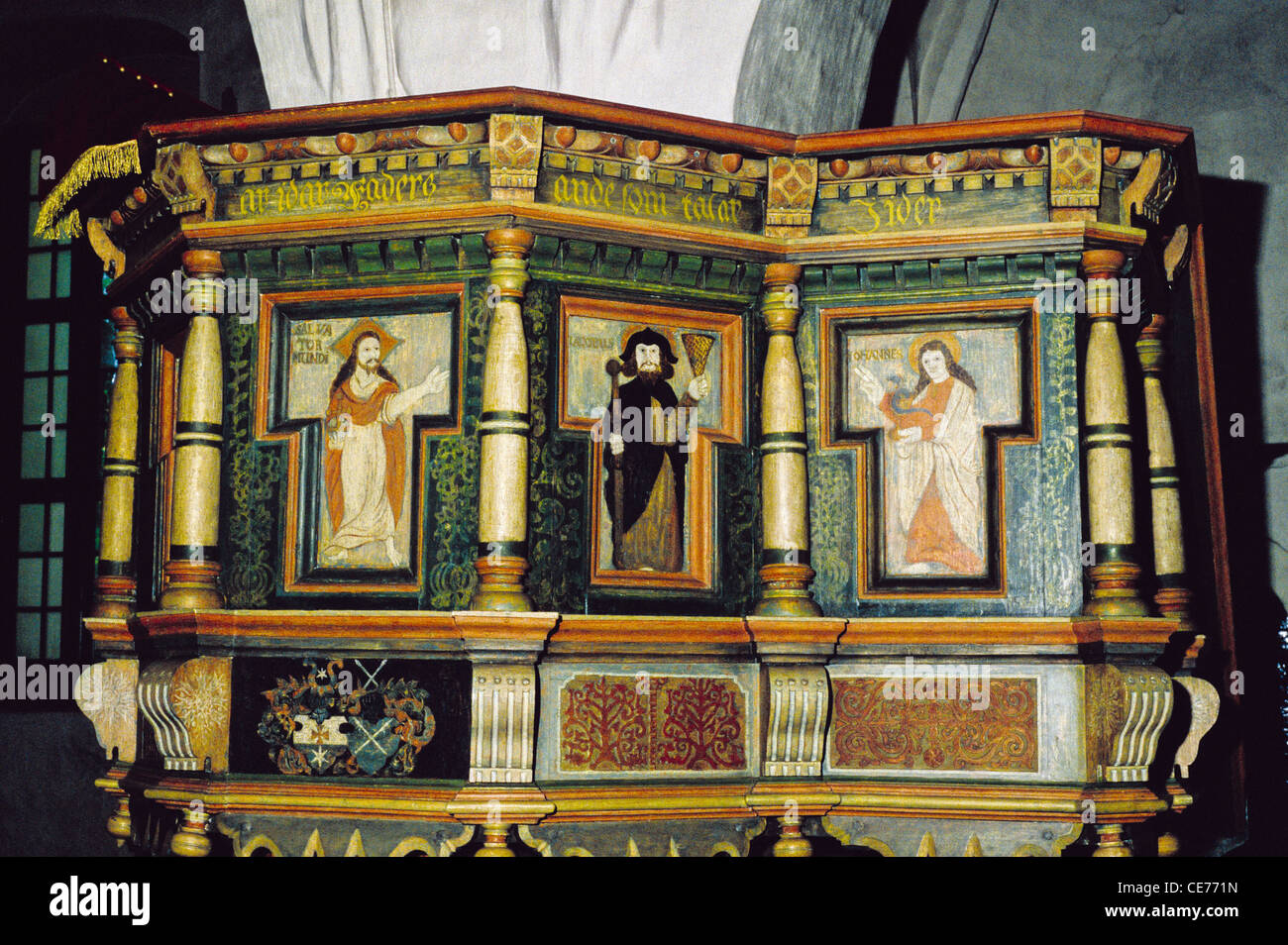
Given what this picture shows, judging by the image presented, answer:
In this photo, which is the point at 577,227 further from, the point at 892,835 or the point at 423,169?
the point at 892,835

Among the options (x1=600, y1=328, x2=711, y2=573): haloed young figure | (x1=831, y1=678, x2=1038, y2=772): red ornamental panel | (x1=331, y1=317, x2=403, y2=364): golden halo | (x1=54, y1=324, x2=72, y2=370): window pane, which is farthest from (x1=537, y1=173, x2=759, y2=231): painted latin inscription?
(x1=54, y1=324, x2=72, y2=370): window pane

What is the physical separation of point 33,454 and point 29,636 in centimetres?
142

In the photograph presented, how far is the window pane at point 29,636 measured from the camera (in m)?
11.7

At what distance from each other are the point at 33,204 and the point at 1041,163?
8775 millimetres

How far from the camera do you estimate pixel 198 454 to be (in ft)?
20.1

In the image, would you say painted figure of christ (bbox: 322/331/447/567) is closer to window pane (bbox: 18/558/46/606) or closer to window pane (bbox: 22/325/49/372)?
window pane (bbox: 18/558/46/606)

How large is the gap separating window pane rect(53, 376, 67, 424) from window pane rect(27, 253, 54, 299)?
0.70m

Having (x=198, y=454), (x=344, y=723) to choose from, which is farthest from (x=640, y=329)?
(x=344, y=723)

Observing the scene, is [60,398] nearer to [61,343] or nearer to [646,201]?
[61,343]

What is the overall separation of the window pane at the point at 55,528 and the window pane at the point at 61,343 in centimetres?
109

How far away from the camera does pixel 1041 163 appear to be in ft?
20.6

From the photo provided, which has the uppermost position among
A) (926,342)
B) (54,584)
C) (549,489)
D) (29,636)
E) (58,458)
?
(58,458)

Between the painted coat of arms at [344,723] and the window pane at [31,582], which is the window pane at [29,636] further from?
the painted coat of arms at [344,723]
